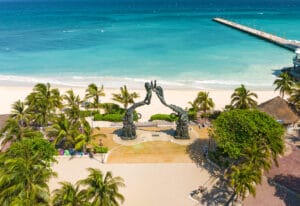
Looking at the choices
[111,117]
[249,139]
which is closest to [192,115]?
[111,117]

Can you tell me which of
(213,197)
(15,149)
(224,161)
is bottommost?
(213,197)

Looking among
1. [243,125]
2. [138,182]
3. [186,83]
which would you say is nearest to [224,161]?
[243,125]

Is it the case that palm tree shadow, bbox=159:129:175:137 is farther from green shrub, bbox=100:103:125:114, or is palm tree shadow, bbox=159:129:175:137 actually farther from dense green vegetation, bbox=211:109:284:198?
dense green vegetation, bbox=211:109:284:198

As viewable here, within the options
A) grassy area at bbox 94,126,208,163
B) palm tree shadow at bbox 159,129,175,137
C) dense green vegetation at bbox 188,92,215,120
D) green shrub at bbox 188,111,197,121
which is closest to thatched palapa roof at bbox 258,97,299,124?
dense green vegetation at bbox 188,92,215,120

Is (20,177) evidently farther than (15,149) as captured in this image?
No

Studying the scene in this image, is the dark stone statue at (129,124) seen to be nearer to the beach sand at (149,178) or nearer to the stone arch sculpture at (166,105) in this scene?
the stone arch sculpture at (166,105)

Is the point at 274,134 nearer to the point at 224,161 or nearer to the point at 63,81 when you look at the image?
the point at 224,161

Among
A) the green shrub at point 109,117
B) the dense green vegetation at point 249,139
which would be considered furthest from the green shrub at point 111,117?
the dense green vegetation at point 249,139
